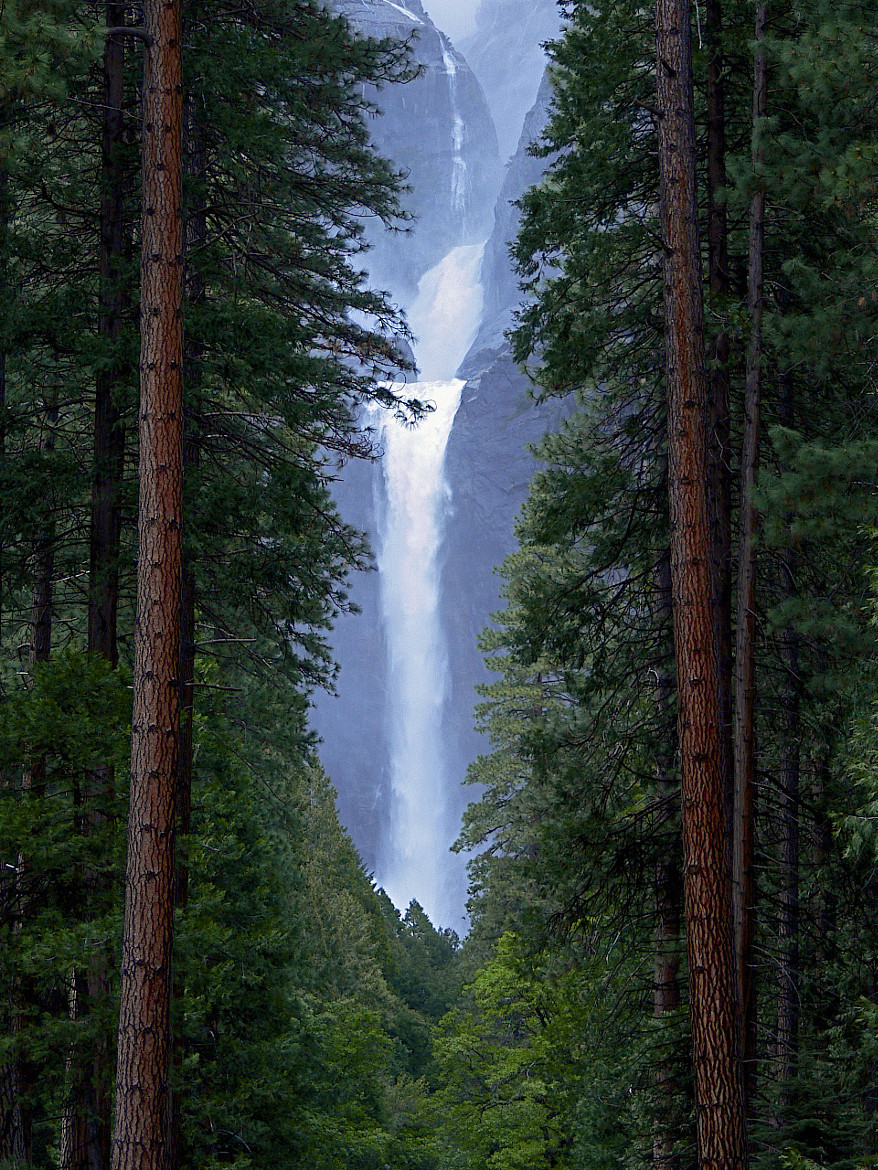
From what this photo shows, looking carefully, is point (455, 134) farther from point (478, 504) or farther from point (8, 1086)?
point (8, 1086)

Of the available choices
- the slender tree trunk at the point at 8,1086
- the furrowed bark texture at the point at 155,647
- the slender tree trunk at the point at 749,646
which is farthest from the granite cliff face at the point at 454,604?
the furrowed bark texture at the point at 155,647

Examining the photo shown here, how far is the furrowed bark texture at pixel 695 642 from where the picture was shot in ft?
16.6

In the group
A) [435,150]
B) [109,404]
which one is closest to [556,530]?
[109,404]

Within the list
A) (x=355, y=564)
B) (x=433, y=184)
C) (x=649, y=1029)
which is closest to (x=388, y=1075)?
(x=355, y=564)

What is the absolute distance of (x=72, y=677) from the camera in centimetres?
599

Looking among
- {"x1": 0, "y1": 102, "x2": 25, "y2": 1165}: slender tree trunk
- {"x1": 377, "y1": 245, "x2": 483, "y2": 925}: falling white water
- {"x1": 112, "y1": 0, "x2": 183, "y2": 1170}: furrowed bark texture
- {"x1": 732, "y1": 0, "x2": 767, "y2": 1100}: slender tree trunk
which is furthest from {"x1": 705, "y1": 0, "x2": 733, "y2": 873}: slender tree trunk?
{"x1": 377, "y1": 245, "x2": 483, "y2": 925}: falling white water

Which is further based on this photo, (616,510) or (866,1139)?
(616,510)

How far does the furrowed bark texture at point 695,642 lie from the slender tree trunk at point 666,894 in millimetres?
1105

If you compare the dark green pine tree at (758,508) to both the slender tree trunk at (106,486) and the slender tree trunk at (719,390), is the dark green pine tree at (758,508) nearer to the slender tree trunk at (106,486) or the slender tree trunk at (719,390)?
the slender tree trunk at (719,390)

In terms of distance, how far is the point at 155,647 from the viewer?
206 inches

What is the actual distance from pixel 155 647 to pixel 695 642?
2766 millimetres

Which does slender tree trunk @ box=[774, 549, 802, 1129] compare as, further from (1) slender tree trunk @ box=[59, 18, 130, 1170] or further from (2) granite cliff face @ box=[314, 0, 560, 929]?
(2) granite cliff face @ box=[314, 0, 560, 929]

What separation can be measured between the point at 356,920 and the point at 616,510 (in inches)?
752

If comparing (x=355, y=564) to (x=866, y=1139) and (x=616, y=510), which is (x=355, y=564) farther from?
(x=866, y=1139)
